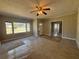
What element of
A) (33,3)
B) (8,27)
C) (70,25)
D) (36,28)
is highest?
(33,3)

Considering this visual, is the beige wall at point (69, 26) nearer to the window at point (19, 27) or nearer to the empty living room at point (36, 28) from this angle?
the empty living room at point (36, 28)

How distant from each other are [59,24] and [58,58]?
28.5 ft

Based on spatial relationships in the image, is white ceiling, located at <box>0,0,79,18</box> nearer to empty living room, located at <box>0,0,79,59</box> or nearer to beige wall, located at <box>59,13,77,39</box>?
empty living room, located at <box>0,0,79,59</box>

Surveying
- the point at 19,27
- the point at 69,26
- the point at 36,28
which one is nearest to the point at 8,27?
the point at 19,27

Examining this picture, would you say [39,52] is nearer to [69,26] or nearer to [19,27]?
[69,26]

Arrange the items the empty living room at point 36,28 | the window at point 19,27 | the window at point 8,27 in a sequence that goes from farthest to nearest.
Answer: the window at point 19,27 → the window at point 8,27 → the empty living room at point 36,28

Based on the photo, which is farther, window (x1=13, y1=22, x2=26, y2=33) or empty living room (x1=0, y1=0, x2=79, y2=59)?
window (x1=13, y1=22, x2=26, y2=33)

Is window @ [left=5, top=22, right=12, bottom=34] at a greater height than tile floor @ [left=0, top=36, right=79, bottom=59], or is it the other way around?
window @ [left=5, top=22, right=12, bottom=34]

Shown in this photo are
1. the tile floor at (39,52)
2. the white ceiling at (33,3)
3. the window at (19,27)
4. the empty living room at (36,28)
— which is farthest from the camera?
the window at (19,27)

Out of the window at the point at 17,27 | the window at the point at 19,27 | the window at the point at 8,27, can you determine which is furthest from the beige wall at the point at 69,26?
the window at the point at 8,27

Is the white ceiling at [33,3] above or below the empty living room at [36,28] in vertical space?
above

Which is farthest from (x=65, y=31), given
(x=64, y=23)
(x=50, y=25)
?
(x=50, y=25)

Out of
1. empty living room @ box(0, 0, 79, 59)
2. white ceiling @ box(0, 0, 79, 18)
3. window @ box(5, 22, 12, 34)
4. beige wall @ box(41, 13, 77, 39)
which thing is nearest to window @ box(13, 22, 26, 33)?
empty living room @ box(0, 0, 79, 59)

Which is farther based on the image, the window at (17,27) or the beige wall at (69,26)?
the window at (17,27)
